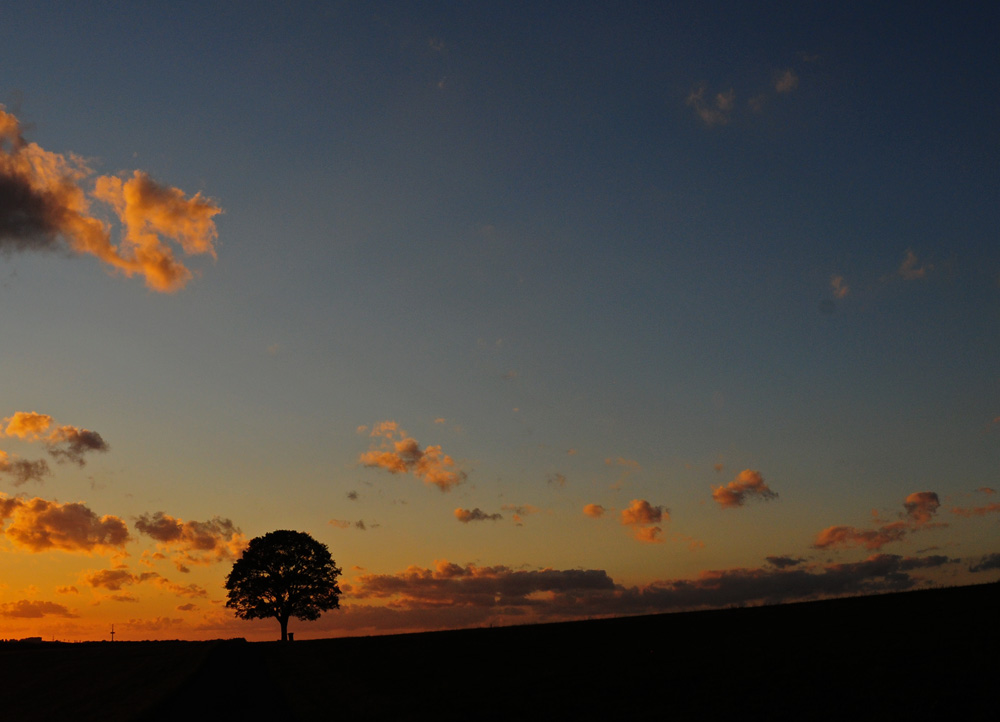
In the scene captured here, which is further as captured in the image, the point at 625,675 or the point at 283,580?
the point at 283,580

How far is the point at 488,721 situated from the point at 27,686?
110 ft

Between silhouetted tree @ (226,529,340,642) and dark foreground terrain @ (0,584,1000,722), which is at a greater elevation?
silhouetted tree @ (226,529,340,642)

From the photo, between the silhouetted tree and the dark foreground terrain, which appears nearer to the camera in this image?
the dark foreground terrain

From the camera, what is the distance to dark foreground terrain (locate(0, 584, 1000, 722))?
23953 millimetres

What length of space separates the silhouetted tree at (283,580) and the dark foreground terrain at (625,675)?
2976 cm

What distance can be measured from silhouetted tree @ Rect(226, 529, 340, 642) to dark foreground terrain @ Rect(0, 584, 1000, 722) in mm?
29757

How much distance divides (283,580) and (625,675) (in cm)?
6182

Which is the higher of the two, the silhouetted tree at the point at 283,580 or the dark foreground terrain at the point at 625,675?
the silhouetted tree at the point at 283,580

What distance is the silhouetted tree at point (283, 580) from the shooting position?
84000mm

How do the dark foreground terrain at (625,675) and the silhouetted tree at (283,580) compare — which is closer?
the dark foreground terrain at (625,675)

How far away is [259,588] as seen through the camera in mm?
84000

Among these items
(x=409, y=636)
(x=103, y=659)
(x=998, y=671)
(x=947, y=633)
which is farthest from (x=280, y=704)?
(x=103, y=659)

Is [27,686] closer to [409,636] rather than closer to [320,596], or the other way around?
[409,636]

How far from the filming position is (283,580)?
8494 cm
